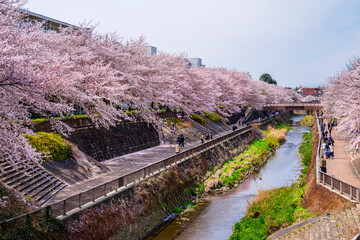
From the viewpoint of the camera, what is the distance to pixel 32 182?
61.8 ft

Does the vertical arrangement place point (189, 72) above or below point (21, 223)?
above

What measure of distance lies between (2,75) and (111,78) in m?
16.9

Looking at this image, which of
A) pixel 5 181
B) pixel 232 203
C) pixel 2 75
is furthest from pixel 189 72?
A: pixel 2 75

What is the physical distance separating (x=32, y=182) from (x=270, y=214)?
13.2 meters

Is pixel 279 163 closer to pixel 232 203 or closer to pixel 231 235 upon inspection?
pixel 232 203

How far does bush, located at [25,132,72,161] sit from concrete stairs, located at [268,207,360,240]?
13.6 m

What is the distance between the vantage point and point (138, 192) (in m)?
21.5

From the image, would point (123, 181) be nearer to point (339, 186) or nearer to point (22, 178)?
point (22, 178)

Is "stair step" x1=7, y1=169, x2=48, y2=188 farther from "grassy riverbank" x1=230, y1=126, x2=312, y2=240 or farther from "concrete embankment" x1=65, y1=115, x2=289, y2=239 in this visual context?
"grassy riverbank" x1=230, y1=126, x2=312, y2=240

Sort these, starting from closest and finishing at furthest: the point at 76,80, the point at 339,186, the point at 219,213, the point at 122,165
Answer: the point at 339,186
the point at 219,213
the point at 76,80
the point at 122,165

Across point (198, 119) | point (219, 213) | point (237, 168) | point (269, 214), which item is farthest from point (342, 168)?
point (198, 119)

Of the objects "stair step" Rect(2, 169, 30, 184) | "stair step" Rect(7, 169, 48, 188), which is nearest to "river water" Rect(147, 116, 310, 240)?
"stair step" Rect(7, 169, 48, 188)

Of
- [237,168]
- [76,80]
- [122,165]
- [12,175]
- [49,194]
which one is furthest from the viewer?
[237,168]

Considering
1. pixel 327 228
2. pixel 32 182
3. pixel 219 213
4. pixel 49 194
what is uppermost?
pixel 32 182
